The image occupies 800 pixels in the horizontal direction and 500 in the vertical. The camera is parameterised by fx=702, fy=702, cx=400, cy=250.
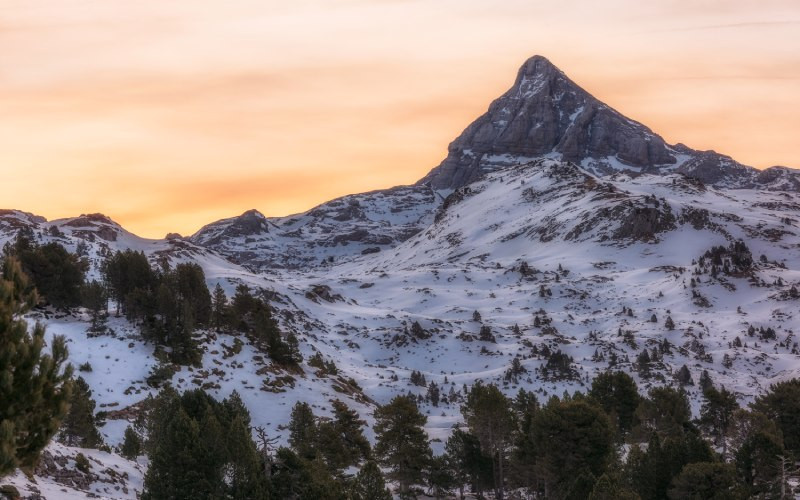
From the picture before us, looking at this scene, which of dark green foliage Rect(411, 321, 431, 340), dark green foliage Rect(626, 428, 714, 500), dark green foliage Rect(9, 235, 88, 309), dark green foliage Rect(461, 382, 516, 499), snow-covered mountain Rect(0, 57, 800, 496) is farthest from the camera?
dark green foliage Rect(411, 321, 431, 340)

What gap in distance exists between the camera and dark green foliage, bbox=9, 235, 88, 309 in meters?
65.8

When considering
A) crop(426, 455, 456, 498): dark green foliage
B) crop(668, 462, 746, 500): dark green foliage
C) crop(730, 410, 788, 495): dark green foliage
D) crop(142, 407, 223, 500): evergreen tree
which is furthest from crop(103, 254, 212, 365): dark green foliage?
crop(730, 410, 788, 495): dark green foliage

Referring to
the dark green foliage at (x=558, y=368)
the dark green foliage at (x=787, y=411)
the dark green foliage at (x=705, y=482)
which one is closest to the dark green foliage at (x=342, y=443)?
the dark green foliage at (x=705, y=482)

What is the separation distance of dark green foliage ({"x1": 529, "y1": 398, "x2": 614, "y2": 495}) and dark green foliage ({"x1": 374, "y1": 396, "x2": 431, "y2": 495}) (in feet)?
25.7

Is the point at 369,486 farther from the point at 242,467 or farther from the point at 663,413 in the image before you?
the point at 663,413

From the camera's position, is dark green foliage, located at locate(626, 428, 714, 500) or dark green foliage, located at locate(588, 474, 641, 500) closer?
dark green foliage, located at locate(588, 474, 641, 500)

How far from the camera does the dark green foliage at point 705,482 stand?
3916 cm

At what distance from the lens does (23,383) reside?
56.9 ft

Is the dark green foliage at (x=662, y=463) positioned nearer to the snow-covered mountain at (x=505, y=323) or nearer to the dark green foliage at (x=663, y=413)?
the dark green foliage at (x=663, y=413)

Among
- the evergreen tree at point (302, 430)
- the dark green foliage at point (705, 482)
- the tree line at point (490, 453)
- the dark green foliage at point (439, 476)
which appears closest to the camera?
the tree line at point (490, 453)

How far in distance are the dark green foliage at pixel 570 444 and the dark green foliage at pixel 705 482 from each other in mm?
5679

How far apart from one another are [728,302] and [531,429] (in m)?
102

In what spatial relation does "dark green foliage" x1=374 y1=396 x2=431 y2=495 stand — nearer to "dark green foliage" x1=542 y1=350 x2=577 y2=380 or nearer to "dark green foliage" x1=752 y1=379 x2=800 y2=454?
"dark green foliage" x1=752 y1=379 x2=800 y2=454

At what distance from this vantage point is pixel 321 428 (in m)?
47.9
